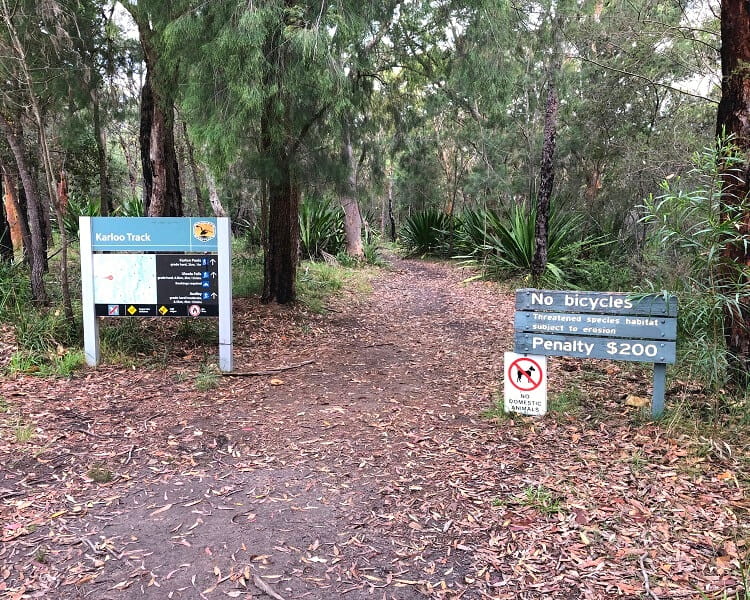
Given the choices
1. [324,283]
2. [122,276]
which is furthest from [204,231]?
[324,283]

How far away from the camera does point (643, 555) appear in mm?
2645

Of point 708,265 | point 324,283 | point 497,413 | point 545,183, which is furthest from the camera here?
point 324,283

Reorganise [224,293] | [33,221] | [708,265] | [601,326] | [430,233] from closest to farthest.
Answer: [708,265] < [601,326] < [224,293] < [33,221] < [430,233]

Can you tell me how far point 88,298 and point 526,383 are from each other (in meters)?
4.41

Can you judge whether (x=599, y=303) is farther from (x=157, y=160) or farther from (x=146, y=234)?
(x=157, y=160)

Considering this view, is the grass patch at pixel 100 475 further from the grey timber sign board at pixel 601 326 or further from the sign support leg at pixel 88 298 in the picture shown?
the grey timber sign board at pixel 601 326

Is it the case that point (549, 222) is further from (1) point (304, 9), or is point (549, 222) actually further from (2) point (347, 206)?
(1) point (304, 9)

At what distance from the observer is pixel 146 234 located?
561 centimetres

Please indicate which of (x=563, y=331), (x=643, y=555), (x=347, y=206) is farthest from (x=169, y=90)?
(x=347, y=206)

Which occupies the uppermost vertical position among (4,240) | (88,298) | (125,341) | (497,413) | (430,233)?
(430,233)

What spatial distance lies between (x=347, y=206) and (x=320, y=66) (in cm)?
1077

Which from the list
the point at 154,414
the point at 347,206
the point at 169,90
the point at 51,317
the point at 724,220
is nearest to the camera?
the point at 724,220

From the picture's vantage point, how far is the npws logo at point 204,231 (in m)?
5.65

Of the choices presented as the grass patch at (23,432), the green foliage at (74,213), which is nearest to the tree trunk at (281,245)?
the grass patch at (23,432)
